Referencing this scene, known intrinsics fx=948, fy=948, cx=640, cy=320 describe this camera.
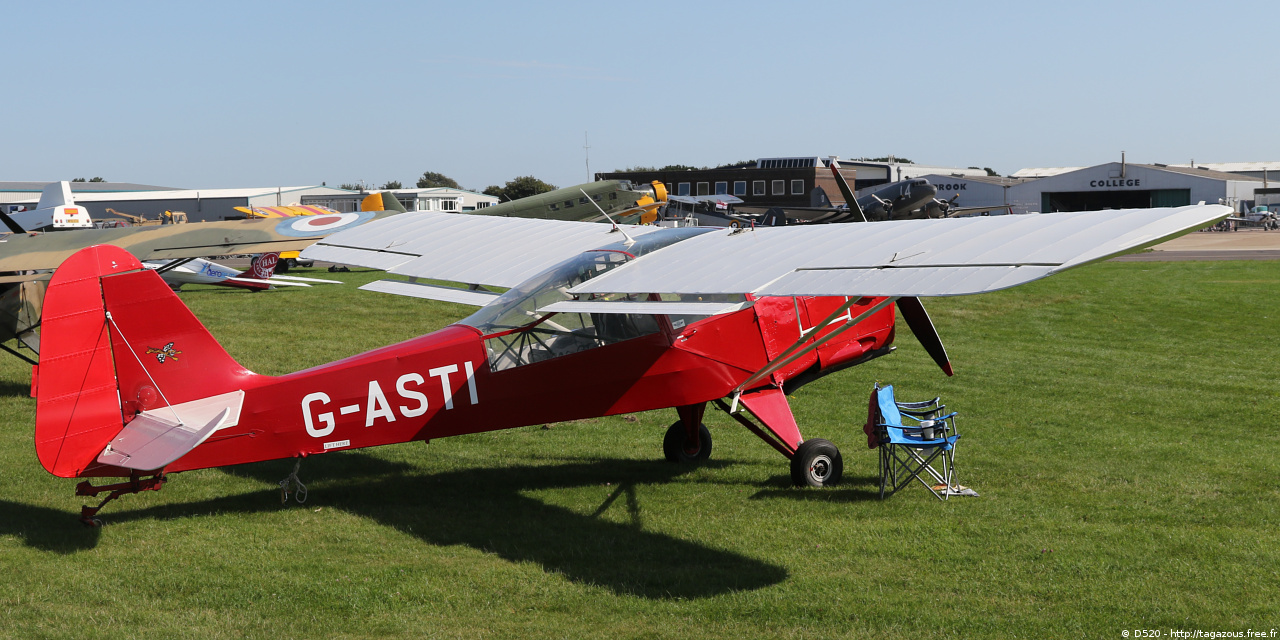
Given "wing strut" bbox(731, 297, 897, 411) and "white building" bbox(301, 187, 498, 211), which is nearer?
"wing strut" bbox(731, 297, 897, 411)

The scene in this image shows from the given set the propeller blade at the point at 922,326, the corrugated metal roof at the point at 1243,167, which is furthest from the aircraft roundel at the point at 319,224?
the corrugated metal roof at the point at 1243,167

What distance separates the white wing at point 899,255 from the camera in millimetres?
4582

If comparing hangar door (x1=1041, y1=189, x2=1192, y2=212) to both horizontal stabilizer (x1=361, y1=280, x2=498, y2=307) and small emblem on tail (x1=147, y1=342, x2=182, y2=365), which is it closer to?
horizontal stabilizer (x1=361, y1=280, x2=498, y2=307)

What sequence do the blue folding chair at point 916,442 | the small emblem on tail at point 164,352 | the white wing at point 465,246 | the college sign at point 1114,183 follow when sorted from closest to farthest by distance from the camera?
the small emblem on tail at point 164,352 → the blue folding chair at point 916,442 → the white wing at point 465,246 → the college sign at point 1114,183

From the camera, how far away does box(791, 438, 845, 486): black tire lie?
732 cm

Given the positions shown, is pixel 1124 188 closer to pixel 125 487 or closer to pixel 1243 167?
pixel 1243 167

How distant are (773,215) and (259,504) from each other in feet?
115

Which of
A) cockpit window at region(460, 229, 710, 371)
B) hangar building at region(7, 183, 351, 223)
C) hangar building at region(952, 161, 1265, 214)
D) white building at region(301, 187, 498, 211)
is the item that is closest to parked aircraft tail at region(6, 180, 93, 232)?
cockpit window at region(460, 229, 710, 371)

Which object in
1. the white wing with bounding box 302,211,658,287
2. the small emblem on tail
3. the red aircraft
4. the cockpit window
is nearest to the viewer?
the red aircraft

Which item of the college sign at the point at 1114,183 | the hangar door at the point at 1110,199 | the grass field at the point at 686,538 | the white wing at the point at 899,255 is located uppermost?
the college sign at the point at 1114,183

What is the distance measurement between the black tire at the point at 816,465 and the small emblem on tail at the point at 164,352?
14.6 feet

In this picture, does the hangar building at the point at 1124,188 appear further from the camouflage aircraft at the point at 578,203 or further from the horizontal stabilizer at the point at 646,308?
the horizontal stabilizer at the point at 646,308

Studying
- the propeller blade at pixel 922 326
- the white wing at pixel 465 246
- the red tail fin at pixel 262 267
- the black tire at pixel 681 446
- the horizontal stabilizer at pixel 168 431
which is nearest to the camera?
the horizontal stabilizer at pixel 168 431

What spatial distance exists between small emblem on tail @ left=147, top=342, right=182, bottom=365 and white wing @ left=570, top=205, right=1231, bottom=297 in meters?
2.64
